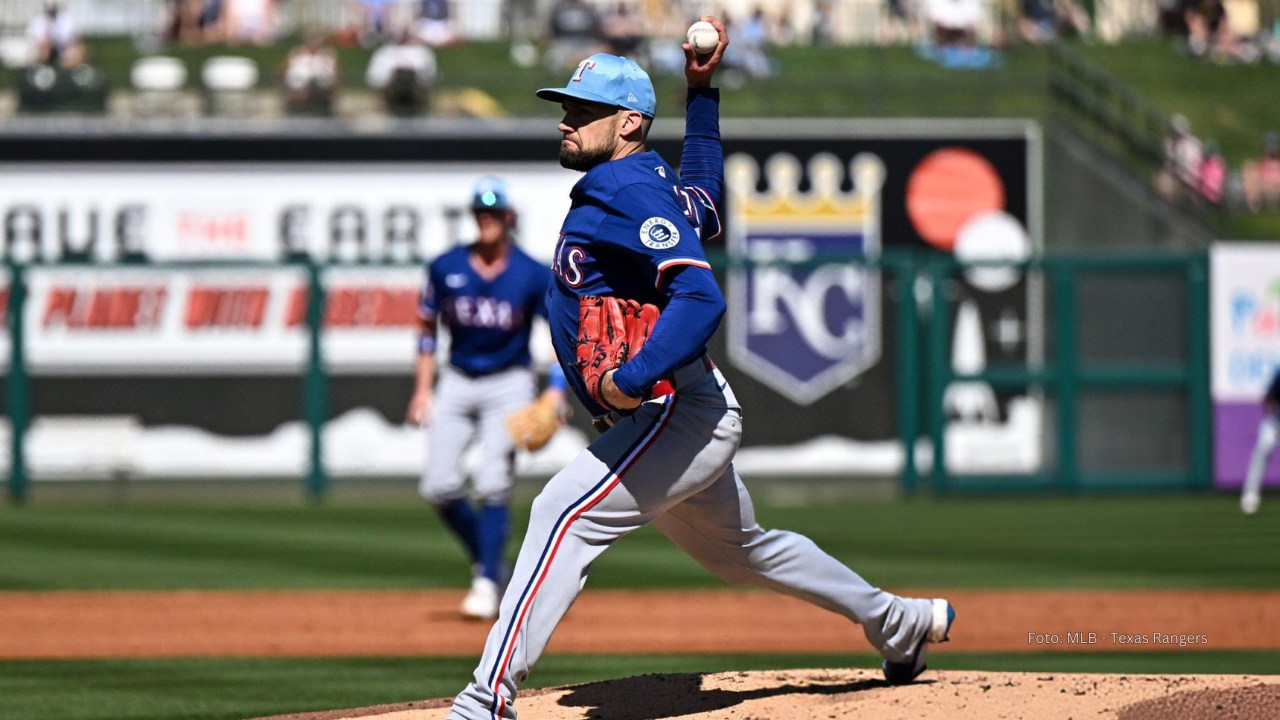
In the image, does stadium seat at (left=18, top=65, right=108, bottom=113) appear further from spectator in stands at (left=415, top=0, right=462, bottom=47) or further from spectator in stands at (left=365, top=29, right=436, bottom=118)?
spectator in stands at (left=415, top=0, right=462, bottom=47)

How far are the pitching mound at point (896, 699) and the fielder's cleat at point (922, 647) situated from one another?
0.15 ft

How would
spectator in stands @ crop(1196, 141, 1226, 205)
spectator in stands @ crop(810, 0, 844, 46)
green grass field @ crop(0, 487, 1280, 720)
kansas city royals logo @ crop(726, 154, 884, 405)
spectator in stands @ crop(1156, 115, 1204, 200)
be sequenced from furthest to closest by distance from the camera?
spectator in stands @ crop(810, 0, 844, 46) → spectator in stands @ crop(1196, 141, 1226, 205) → spectator in stands @ crop(1156, 115, 1204, 200) → kansas city royals logo @ crop(726, 154, 884, 405) → green grass field @ crop(0, 487, 1280, 720)

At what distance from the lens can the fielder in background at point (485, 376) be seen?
362 inches

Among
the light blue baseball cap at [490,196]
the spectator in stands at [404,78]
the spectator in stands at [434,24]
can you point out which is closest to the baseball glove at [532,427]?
the light blue baseball cap at [490,196]

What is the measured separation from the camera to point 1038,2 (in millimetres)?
25359

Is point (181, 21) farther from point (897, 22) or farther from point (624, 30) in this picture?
point (897, 22)

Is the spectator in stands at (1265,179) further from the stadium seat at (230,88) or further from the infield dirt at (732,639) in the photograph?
the infield dirt at (732,639)

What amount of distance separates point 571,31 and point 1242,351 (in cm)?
961

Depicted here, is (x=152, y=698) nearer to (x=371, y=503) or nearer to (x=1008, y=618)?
(x=1008, y=618)

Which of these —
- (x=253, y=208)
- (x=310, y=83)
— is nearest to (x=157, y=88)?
(x=310, y=83)

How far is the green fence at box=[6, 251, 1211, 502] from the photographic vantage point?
58.3 ft

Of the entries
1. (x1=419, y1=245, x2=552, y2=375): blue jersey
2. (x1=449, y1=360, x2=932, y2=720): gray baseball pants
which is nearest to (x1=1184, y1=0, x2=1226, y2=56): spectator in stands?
(x1=419, y1=245, x2=552, y2=375): blue jersey

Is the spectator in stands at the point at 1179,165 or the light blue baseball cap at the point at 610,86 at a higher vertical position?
the light blue baseball cap at the point at 610,86

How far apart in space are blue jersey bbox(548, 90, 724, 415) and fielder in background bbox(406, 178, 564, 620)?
381cm
